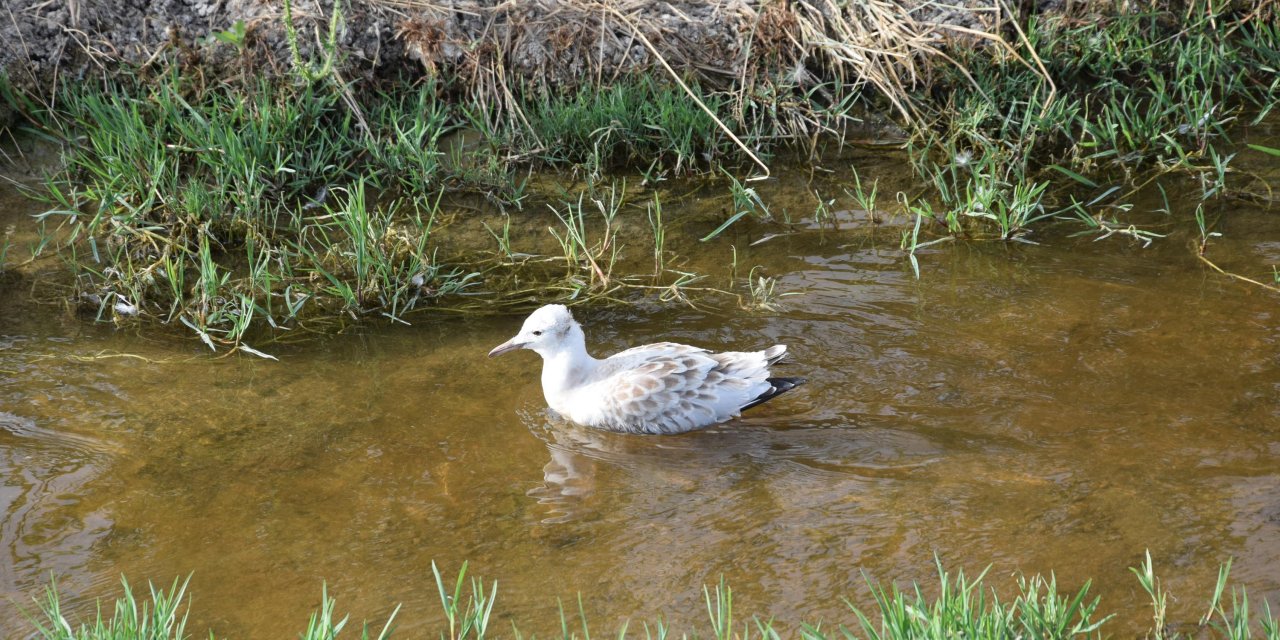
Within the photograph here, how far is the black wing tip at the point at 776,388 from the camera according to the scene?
5.03 metres

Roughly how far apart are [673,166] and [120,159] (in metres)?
3.28

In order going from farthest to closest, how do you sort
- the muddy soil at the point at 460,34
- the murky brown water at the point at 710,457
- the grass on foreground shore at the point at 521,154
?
the muddy soil at the point at 460,34
the grass on foreground shore at the point at 521,154
the murky brown water at the point at 710,457

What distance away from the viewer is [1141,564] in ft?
12.8

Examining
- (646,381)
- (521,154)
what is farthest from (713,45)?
(646,381)

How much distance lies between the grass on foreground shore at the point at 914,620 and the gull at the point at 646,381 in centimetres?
127

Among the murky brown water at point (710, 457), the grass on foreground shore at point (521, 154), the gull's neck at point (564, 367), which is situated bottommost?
the murky brown water at point (710, 457)

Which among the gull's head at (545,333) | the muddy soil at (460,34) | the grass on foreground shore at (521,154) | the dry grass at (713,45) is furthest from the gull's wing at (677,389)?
the muddy soil at (460,34)

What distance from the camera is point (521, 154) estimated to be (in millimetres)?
7184

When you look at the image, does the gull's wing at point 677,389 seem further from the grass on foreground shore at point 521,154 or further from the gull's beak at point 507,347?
the grass on foreground shore at point 521,154

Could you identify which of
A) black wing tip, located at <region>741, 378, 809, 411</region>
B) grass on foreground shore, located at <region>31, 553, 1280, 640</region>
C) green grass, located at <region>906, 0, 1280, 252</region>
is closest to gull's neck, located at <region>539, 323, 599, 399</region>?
black wing tip, located at <region>741, 378, 809, 411</region>

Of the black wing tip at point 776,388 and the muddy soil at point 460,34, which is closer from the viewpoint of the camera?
the black wing tip at point 776,388

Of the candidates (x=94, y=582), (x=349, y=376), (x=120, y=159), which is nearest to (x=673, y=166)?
(x=349, y=376)

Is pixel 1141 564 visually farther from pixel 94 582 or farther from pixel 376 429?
pixel 94 582

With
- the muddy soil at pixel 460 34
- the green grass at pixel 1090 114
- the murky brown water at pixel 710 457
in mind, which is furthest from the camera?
the muddy soil at pixel 460 34
